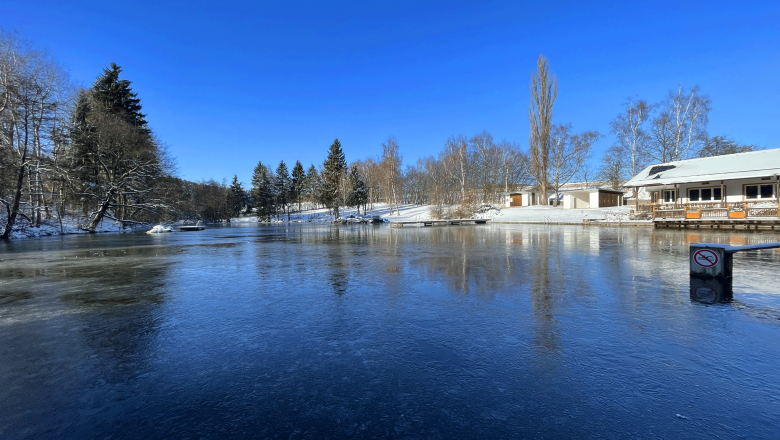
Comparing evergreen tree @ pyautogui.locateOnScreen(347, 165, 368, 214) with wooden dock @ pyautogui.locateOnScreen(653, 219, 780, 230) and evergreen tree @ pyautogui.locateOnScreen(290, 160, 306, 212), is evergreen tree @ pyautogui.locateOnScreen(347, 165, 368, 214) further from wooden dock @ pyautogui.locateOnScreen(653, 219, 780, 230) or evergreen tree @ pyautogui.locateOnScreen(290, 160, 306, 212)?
wooden dock @ pyautogui.locateOnScreen(653, 219, 780, 230)

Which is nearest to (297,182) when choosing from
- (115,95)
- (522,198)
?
(115,95)

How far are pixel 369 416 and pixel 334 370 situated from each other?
0.92m

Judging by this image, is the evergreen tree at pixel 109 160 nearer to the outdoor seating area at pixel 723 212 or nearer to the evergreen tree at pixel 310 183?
the evergreen tree at pixel 310 183

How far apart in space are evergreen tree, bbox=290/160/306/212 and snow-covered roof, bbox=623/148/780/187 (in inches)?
2668

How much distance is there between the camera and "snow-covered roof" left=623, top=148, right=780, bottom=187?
26484mm

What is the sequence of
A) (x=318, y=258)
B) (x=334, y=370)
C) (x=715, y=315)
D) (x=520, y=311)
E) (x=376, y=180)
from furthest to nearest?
(x=376, y=180) → (x=318, y=258) → (x=520, y=311) → (x=715, y=315) → (x=334, y=370)

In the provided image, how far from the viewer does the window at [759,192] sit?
1062 inches

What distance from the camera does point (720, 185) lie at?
2916cm

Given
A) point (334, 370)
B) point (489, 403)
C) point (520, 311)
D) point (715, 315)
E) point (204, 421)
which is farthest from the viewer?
point (520, 311)

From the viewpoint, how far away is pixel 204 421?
107 inches

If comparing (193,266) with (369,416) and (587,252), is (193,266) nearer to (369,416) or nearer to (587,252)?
(369,416)

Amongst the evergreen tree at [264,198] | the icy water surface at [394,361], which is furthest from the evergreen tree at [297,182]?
the icy water surface at [394,361]

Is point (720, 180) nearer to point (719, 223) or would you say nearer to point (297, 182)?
point (719, 223)

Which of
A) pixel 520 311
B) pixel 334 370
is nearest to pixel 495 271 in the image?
pixel 520 311
